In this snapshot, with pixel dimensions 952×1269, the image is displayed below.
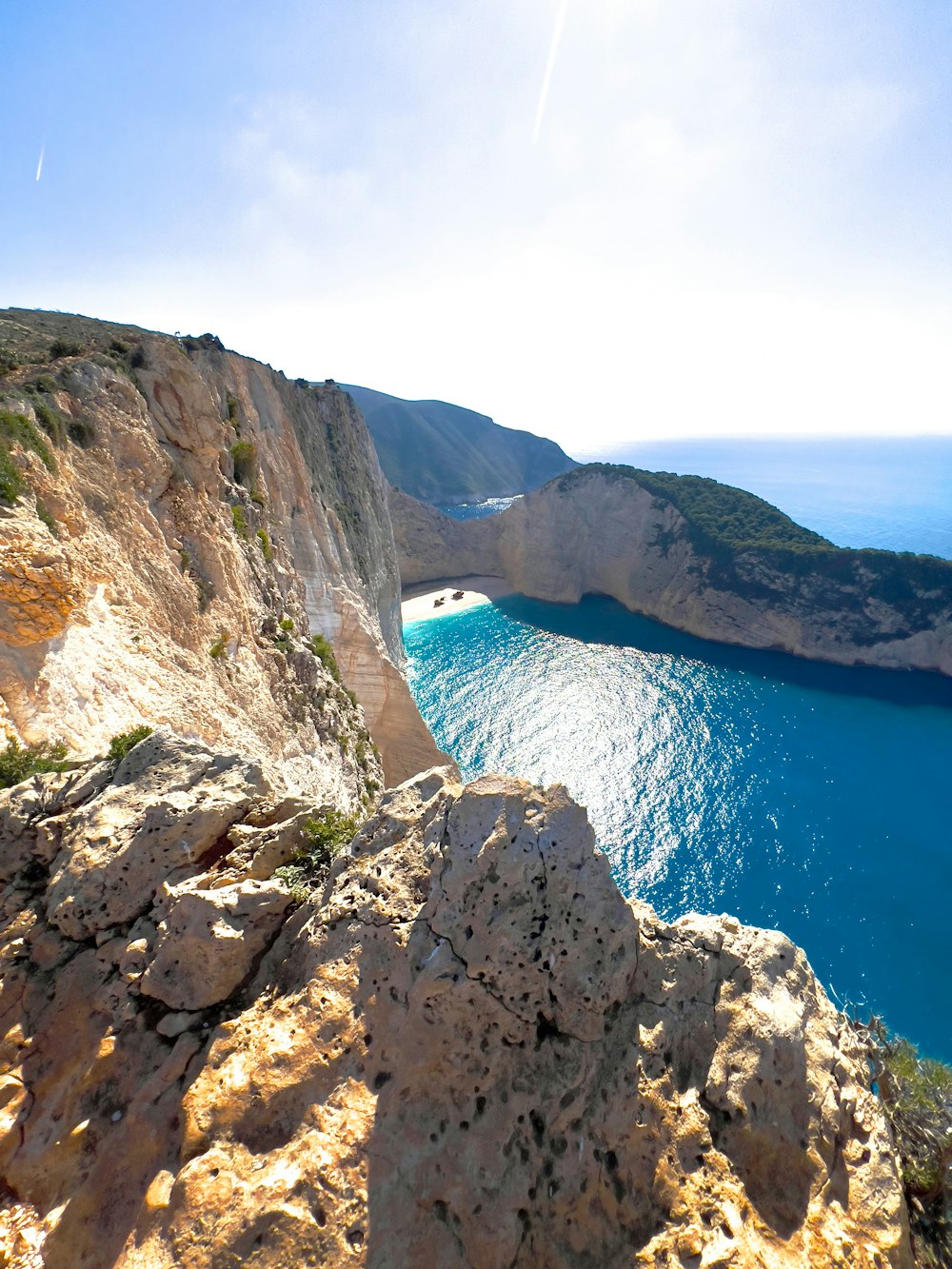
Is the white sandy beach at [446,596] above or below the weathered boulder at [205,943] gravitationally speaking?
below

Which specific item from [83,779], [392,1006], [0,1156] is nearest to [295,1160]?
[392,1006]

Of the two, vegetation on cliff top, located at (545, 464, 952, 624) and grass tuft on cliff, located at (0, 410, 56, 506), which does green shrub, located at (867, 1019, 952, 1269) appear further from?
vegetation on cliff top, located at (545, 464, 952, 624)

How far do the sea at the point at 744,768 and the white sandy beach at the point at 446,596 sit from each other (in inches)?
139

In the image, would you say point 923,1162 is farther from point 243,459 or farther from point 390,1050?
point 243,459

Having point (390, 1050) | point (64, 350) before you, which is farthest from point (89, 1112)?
point (64, 350)

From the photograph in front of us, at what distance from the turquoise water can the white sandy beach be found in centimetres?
768

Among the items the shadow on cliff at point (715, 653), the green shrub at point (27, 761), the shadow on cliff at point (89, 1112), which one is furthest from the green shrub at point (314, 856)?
the shadow on cliff at point (715, 653)

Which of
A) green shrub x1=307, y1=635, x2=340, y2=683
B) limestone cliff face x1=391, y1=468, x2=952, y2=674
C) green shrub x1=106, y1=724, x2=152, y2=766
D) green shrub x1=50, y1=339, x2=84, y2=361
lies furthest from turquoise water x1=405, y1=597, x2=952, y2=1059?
green shrub x1=50, y1=339, x2=84, y2=361

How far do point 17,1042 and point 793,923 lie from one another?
30.3 m

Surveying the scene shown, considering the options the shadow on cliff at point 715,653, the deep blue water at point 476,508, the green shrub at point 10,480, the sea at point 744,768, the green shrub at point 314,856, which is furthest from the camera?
the deep blue water at point 476,508

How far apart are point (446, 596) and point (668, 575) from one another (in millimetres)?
27766

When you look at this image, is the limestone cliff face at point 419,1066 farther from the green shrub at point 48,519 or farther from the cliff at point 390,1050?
the green shrub at point 48,519

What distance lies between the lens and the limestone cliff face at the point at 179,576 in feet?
33.1

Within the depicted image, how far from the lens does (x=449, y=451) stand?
159 meters
